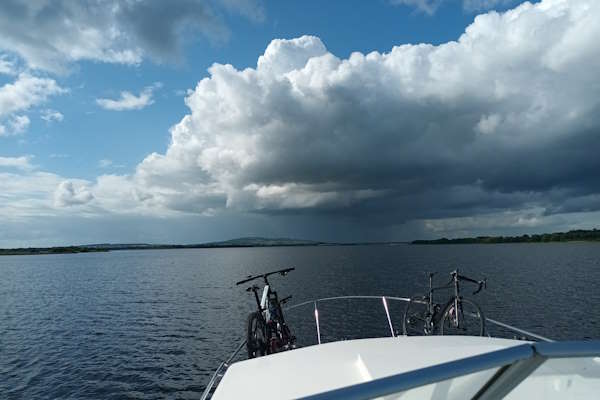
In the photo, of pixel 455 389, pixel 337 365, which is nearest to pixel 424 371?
pixel 455 389

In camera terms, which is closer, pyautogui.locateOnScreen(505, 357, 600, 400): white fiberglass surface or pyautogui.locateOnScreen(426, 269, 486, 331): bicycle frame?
pyautogui.locateOnScreen(505, 357, 600, 400): white fiberglass surface

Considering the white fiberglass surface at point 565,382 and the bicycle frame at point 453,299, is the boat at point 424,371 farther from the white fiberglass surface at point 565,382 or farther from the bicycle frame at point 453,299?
the bicycle frame at point 453,299

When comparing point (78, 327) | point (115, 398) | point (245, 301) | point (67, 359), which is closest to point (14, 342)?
point (78, 327)

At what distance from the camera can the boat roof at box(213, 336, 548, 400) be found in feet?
11.2

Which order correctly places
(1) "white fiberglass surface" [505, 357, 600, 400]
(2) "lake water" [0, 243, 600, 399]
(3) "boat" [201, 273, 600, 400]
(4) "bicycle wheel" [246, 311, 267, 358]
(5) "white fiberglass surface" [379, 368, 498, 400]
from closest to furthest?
(3) "boat" [201, 273, 600, 400], (5) "white fiberglass surface" [379, 368, 498, 400], (1) "white fiberglass surface" [505, 357, 600, 400], (4) "bicycle wheel" [246, 311, 267, 358], (2) "lake water" [0, 243, 600, 399]

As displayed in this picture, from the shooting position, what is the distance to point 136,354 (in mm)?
17922

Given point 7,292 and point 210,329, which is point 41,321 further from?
point 7,292

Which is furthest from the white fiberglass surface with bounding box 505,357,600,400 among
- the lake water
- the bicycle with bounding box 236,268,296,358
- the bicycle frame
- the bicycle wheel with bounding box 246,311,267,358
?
the lake water

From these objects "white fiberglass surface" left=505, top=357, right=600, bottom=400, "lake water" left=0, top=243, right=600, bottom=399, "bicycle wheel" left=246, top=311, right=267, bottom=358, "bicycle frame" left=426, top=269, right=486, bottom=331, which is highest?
"white fiberglass surface" left=505, top=357, right=600, bottom=400

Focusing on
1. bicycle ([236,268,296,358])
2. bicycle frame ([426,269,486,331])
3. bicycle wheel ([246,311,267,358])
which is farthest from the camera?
bicycle ([236,268,296,358])

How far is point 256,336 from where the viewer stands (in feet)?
28.4

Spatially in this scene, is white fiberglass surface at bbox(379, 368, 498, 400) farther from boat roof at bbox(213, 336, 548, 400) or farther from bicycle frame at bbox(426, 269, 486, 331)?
bicycle frame at bbox(426, 269, 486, 331)

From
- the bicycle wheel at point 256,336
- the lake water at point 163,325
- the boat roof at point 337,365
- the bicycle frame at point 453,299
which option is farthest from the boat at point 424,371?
the lake water at point 163,325

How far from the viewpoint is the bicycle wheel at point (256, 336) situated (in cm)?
842
